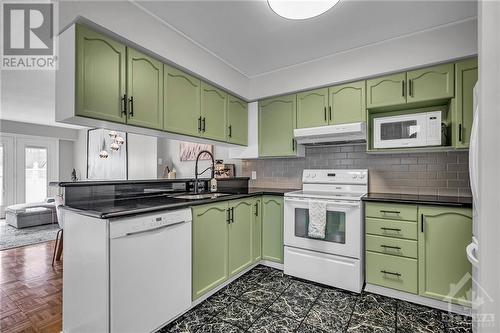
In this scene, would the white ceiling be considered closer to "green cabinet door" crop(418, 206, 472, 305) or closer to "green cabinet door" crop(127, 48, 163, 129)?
"green cabinet door" crop(127, 48, 163, 129)

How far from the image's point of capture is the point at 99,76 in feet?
5.45

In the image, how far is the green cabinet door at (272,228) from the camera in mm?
2711

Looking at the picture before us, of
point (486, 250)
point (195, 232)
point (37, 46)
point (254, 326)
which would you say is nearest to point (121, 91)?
point (195, 232)

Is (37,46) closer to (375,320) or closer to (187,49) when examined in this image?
(187,49)

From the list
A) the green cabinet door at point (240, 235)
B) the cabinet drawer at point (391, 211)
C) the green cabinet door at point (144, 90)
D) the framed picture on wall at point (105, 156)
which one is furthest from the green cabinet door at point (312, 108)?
the framed picture on wall at point (105, 156)

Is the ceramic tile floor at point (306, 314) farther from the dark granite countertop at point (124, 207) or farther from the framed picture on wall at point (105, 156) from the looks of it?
the framed picture on wall at point (105, 156)

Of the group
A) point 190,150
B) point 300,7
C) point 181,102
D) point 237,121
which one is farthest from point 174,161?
point 300,7

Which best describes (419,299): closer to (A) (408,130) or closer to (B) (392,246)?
(B) (392,246)

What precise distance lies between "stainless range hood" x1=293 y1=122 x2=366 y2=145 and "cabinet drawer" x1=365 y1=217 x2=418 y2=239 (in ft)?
2.89

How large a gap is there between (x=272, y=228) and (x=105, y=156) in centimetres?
522

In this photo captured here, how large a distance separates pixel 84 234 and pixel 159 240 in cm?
45

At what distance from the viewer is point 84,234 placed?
1.48 metres

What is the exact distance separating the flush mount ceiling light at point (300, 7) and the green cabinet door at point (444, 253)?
175 cm

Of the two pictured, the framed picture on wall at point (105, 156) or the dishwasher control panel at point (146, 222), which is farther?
the framed picture on wall at point (105, 156)
